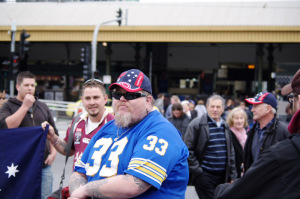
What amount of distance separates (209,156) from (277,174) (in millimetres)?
3438

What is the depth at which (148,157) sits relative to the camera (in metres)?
2.12

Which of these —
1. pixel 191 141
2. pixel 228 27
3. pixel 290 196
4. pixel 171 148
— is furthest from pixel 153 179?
pixel 228 27

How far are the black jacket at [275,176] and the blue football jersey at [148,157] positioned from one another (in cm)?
50

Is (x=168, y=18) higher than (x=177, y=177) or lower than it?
higher

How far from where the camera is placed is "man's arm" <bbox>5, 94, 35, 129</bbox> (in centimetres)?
416

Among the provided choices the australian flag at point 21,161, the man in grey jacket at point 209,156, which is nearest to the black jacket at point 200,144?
the man in grey jacket at point 209,156

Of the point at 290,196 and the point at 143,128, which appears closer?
the point at 290,196

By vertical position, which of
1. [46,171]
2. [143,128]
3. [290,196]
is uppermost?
[143,128]

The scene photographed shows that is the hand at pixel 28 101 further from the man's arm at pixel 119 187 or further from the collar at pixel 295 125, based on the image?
the collar at pixel 295 125

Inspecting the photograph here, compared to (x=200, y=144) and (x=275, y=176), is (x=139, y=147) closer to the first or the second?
(x=275, y=176)

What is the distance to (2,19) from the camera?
2348 centimetres

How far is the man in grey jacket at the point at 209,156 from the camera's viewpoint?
5.03 m

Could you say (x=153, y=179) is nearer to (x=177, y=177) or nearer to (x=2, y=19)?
(x=177, y=177)

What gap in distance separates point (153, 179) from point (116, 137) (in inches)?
19.8
